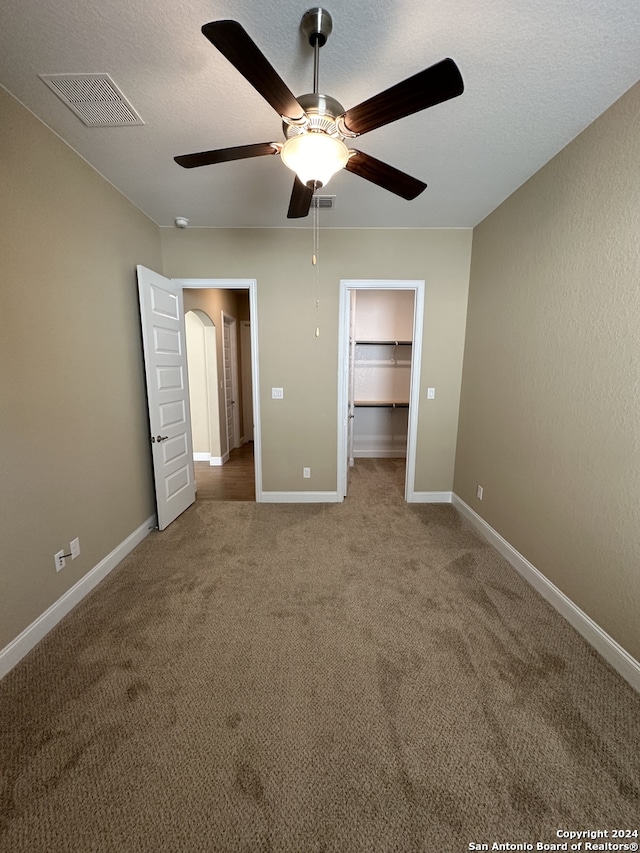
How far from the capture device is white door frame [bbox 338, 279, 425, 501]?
3.04 m

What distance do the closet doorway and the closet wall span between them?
5.56 ft

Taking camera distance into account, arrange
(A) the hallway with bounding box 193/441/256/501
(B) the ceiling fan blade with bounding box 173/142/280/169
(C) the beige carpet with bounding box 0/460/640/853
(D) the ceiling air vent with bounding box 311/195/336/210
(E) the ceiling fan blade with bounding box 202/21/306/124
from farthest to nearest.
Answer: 1. (A) the hallway with bounding box 193/441/256/501
2. (D) the ceiling air vent with bounding box 311/195/336/210
3. (B) the ceiling fan blade with bounding box 173/142/280/169
4. (C) the beige carpet with bounding box 0/460/640/853
5. (E) the ceiling fan blade with bounding box 202/21/306/124

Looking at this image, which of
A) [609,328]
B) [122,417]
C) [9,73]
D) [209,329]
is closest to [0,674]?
[122,417]

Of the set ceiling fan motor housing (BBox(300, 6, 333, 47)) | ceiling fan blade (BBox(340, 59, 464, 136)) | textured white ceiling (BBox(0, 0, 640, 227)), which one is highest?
textured white ceiling (BBox(0, 0, 640, 227))

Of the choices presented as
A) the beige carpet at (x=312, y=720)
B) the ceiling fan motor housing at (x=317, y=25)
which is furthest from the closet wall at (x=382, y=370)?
the ceiling fan motor housing at (x=317, y=25)

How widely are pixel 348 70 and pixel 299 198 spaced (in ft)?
1.70

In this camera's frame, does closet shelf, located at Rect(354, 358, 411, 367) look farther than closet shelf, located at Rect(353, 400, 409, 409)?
Yes

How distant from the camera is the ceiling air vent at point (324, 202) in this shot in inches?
93.4

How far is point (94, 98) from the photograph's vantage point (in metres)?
1.54

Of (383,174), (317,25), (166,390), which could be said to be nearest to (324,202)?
(383,174)

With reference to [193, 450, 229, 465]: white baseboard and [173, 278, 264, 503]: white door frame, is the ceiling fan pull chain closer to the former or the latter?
[173, 278, 264, 503]: white door frame

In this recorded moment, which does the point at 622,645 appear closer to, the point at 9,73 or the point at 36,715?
the point at 36,715

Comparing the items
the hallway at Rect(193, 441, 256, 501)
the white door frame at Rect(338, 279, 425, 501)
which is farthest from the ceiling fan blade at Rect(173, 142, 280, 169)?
the hallway at Rect(193, 441, 256, 501)

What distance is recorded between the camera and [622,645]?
4.99ft
